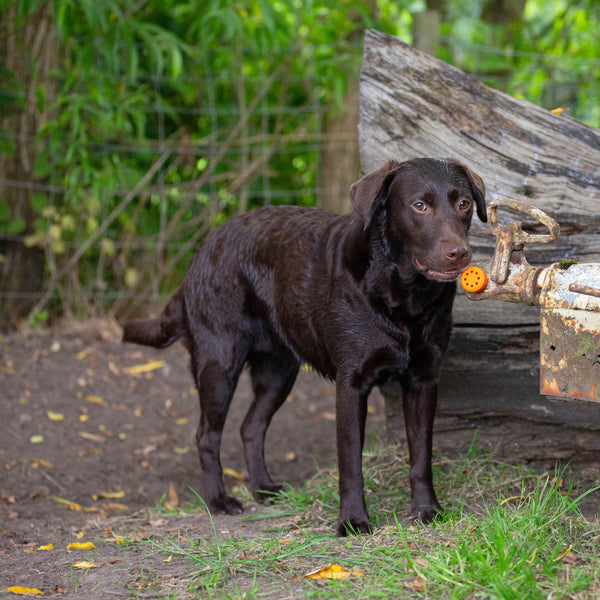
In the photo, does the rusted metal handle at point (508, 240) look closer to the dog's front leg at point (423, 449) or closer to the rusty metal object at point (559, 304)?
the rusty metal object at point (559, 304)

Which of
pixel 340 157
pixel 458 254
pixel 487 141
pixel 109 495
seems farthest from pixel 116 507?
pixel 340 157

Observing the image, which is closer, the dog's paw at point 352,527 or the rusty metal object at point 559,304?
the rusty metal object at point 559,304

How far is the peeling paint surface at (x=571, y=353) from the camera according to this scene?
2402 millimetres

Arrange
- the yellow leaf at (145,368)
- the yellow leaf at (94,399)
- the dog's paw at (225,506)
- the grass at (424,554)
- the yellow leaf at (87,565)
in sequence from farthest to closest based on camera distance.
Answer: the yellow leaf at (145,368), the yellow leaf at (94,399), the dog's paw at (225,506), the yellow leaf at (87,565), the grass at (424,554)

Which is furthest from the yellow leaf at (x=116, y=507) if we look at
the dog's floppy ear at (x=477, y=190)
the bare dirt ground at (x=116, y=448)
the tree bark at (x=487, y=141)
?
the dog's floppy ear at (x=477, y=190)

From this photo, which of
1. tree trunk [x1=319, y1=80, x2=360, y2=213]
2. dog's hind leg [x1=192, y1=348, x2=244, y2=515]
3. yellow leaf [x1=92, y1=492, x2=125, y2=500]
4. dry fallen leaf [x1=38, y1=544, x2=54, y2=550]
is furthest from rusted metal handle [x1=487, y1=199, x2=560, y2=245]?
tree trunk [x1=319, y1=80, x2=360, y2=213]

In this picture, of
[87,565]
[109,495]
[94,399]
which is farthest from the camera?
[94,399]

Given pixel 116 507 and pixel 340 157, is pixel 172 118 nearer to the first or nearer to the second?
pixel 340 157

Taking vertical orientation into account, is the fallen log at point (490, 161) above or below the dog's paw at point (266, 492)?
above

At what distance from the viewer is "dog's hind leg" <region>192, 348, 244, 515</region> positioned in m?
3.72

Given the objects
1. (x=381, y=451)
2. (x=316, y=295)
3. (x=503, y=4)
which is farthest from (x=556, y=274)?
(x=503, y=4)

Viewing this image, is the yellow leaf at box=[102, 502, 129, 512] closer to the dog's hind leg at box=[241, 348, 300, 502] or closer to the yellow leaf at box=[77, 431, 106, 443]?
the dog's hind leg at box=[241, 348, 300, 502]

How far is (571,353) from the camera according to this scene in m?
2.46

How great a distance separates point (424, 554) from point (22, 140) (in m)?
4.93
